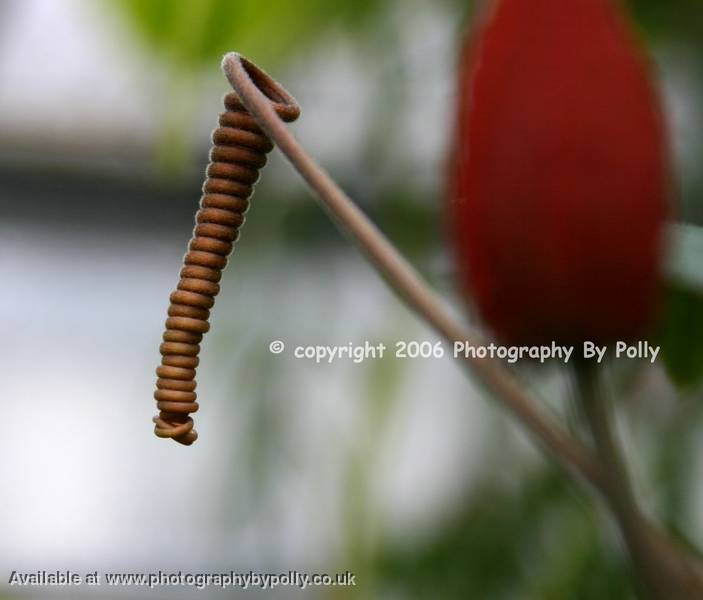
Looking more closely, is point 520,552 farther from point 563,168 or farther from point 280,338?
point 563,168

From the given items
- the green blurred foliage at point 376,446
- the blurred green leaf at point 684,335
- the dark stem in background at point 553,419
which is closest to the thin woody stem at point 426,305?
the dark stem in background at point 553,419

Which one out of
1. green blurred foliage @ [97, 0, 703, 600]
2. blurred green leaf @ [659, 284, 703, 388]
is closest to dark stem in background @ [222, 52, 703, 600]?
blurred green leaf @ [659, 284, 703, 388]

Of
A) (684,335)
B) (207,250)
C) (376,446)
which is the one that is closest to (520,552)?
(376,446)

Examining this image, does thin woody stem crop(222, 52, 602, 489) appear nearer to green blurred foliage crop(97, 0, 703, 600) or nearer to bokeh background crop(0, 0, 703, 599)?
bokeh background crop(0, 0, 703, 599)

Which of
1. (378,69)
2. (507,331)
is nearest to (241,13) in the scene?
(378,69)

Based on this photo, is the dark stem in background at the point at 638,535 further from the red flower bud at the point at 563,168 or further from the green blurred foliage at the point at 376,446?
the green blurred foliage at the point at 376,446

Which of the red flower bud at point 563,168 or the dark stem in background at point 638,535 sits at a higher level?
the red flower bud at point 563,168

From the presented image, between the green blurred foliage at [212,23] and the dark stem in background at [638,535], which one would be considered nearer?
the dark stem in background at [638,535]
